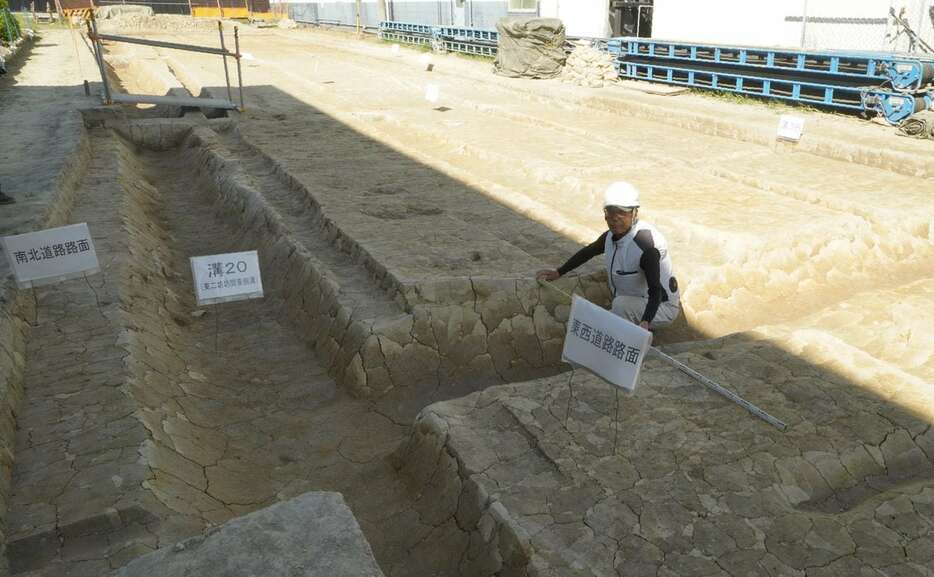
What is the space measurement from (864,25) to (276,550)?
11.5 m

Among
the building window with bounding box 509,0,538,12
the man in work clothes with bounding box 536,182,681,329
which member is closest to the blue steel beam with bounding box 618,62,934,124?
the building window with bounding box 509,0,538,12

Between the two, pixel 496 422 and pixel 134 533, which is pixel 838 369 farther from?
pixel 134 533

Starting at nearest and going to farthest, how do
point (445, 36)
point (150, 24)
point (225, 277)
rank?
point (225, 277) < point (445, 36) < point (150, 24)

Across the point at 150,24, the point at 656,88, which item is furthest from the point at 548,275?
the point at 150,24

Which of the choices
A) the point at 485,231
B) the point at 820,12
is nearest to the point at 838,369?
the point at 485,231

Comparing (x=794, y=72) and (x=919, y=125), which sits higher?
(x=794, y=72)

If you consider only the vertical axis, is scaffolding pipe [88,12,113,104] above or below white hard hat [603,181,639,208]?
above

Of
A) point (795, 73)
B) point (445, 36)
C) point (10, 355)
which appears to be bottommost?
point (10, 355)

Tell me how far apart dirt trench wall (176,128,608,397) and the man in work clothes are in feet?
1.18

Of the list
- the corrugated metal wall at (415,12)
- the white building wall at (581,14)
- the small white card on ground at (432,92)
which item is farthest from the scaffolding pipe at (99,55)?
the corrugated metal wall at (415,12)

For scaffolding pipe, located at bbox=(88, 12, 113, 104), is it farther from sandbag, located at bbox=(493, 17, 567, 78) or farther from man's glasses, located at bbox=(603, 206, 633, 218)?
man's glasses, located at bbox=(603, 206, 633, 218)

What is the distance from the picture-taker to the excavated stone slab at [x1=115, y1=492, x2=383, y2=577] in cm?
186

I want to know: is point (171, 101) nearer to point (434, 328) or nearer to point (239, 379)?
point (239, 379)

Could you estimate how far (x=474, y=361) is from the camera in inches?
184
